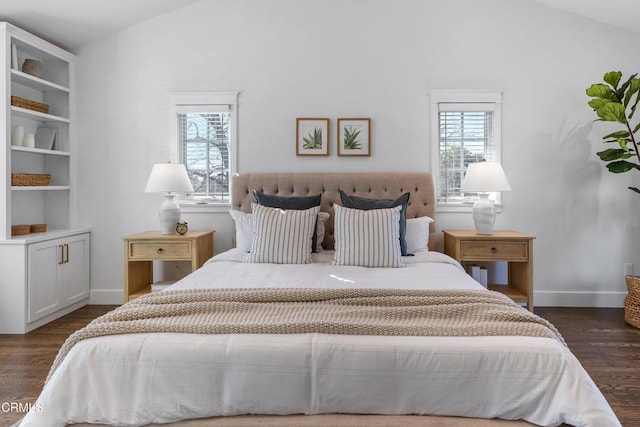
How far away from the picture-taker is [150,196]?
4305mm

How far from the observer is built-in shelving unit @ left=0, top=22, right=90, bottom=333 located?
343cm

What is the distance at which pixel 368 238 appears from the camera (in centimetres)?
312

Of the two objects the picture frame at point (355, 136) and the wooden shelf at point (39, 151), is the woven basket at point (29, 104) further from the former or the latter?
the picture frame at point (355, 136)

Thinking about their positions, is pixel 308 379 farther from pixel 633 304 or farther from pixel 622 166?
pixel 622 166

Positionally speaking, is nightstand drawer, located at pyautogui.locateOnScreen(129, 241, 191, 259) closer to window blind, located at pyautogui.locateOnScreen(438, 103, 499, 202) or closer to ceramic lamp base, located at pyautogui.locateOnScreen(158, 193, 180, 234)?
ceramic lamp base, located at pyautogui.locateOnScreen(158, 193, 180, 234)

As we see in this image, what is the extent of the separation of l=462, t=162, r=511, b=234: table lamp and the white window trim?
1.33 ft

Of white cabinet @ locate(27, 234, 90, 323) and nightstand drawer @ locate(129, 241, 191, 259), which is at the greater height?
nightstand drawer @ locate(129, 241, 191, 259)

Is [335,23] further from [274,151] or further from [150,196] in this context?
[150,196]

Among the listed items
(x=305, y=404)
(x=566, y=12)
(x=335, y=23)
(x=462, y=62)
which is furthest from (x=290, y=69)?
(x=305, y=404)

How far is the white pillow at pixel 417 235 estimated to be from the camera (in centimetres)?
367

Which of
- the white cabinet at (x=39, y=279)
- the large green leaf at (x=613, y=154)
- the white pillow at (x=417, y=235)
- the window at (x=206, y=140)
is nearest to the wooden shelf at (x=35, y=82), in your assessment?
the window at (x=206, y=140)

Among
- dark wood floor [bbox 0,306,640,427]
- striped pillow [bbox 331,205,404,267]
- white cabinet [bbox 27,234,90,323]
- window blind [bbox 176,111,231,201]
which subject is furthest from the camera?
window blind [bbox 176,111,231,201]

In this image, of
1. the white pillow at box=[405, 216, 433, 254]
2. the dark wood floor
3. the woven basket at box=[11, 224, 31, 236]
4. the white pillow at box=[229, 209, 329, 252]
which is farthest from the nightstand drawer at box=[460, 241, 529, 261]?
the woven basket at box=[11, 224, 31, 236]

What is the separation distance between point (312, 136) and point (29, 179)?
243 cm
